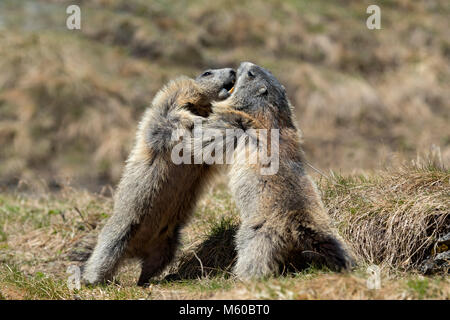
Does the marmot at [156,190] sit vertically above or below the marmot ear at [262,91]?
below

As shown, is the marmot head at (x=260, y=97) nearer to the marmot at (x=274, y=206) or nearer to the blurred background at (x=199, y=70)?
the marmot at (x=274, y=206)

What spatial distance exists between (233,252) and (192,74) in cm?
621

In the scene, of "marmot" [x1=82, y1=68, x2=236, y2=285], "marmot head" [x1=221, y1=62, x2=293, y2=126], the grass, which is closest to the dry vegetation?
the grass

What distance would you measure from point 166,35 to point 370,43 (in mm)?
7210

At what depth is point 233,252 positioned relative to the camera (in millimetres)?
6559

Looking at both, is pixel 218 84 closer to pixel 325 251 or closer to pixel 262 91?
pixel 262 91

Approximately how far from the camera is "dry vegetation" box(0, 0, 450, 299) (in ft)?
20.7

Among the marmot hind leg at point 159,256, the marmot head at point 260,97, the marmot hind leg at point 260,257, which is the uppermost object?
the marmot head at point 260,97

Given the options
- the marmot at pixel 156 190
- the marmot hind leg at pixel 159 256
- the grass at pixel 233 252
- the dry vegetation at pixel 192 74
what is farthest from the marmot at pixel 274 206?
the marmot hind leg at pixel 159 256

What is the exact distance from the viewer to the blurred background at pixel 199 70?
46.7 ft

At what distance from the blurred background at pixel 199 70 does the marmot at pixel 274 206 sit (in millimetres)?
7879

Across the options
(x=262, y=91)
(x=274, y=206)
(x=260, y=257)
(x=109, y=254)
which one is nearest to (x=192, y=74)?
(x=262, y=91)
